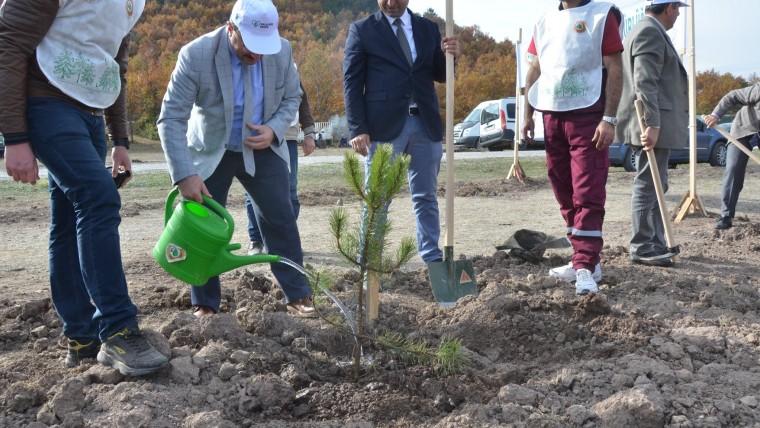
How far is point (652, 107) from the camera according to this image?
5742 millimetres

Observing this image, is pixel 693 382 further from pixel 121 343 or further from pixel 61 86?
pixel 61 86

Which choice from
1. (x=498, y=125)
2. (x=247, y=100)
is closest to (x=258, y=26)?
(x=247, y=100)

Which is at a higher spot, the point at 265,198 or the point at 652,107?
the point at 652,107

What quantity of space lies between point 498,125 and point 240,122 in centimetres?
2323

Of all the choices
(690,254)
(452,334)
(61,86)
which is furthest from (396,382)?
(690,254)

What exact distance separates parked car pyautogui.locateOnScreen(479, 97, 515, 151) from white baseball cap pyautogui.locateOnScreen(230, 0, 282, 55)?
21630 millimetres

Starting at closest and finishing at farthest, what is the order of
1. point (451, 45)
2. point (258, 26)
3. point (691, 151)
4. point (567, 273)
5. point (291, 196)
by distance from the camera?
point (258, 26) < point (451, 45) < point (567, 273) < point (291, 196) < point (691, 151)

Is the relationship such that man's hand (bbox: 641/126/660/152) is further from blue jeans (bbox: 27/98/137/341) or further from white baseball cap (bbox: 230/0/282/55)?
blue jeans (bbox: 27/98/137/341)

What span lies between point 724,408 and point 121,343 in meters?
2.34

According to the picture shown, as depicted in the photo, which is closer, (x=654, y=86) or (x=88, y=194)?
(x=88, y=194)

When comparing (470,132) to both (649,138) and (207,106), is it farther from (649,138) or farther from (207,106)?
(207,106)

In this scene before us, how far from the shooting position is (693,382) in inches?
126

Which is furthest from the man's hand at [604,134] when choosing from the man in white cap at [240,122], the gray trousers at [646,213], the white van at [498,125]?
the white van at [498,125]

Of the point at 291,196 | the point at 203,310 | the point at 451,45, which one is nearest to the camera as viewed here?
the point at 203,310
